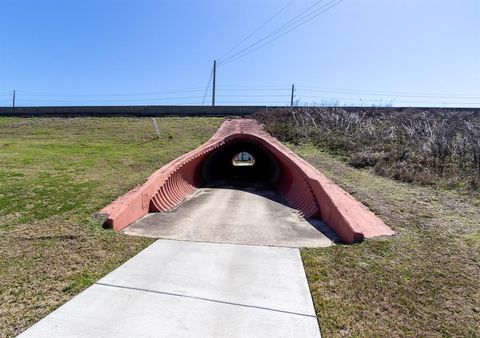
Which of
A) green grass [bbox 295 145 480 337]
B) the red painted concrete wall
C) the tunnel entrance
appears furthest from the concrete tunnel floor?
the tunnel entrance

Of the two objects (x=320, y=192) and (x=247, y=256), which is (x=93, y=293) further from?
(x=320, y=192)

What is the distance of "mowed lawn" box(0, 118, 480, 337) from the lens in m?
3.70

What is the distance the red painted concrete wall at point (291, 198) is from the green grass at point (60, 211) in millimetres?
659

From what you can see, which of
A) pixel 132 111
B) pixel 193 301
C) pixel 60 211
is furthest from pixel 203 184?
pixel 132 111

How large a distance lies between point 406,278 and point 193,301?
2.80 metres

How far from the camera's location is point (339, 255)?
5.39 metres

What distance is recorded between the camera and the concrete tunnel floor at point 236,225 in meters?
6.57

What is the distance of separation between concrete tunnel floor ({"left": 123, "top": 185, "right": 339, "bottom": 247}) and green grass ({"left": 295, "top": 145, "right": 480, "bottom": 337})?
1.03 m

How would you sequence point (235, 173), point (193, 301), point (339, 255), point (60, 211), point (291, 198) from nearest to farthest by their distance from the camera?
point (193, 301), point (339, 255), point (60, 211), point (291, 198), point (235, 173)

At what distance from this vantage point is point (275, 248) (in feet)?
19.7

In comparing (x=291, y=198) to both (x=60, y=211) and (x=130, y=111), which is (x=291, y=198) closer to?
(x=60, y=211)

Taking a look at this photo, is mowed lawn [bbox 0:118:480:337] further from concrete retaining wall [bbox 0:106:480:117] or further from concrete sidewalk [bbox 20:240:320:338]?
concrete retaining wall [bbox 0:106:480:117]

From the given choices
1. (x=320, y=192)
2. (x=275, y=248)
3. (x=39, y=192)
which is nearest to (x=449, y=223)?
(x=320, y=192)

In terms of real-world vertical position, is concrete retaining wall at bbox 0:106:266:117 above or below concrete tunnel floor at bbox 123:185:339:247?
above
